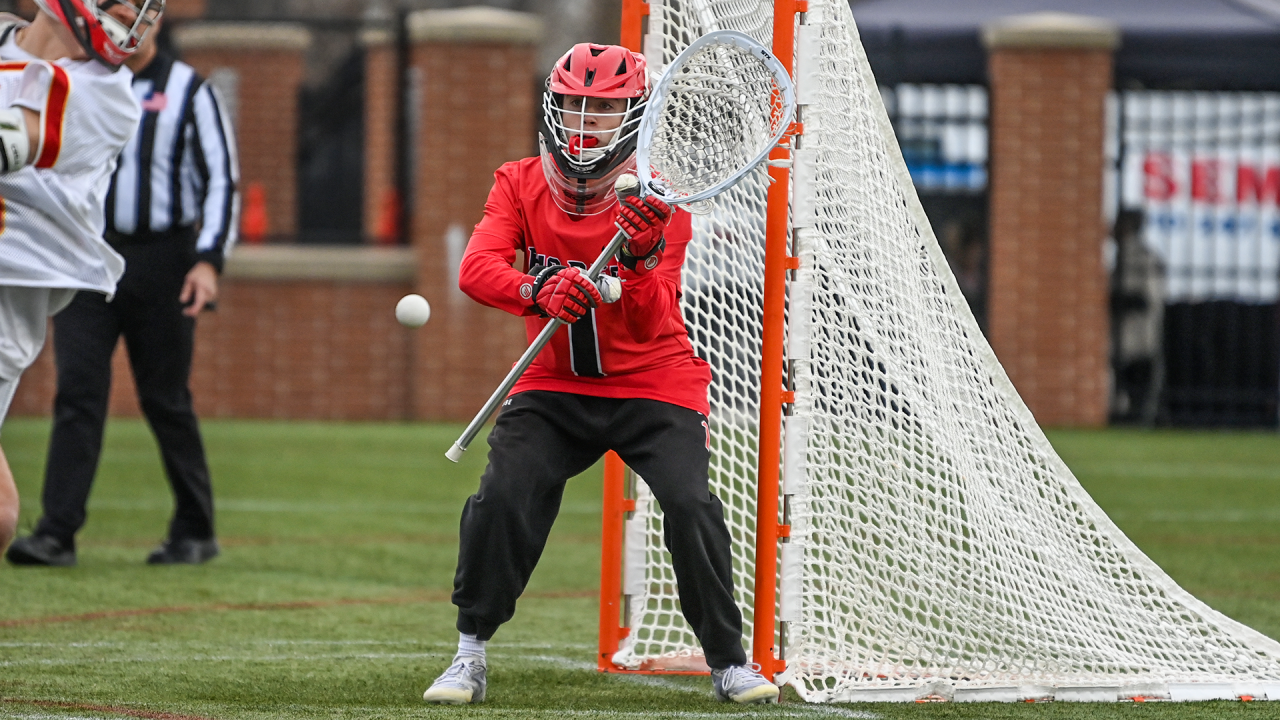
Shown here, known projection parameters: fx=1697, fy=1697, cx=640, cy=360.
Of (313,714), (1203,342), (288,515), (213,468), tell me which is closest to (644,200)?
(313,714)

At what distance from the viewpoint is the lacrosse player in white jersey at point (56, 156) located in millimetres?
3621

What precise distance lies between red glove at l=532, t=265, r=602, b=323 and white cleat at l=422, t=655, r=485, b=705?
36.9 inches

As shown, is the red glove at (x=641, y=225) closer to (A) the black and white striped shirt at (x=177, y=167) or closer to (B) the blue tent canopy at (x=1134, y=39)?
(A) the black and white striped shirt at (x=177, y=167)

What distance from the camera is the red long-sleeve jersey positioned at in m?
4.01

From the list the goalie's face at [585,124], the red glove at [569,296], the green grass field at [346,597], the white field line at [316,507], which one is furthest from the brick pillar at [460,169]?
the red glove at [569,296]

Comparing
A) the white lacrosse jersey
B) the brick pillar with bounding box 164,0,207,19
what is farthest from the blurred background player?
the brick pillar with bounding box 164,0,207,19

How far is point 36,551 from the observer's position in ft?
20.4

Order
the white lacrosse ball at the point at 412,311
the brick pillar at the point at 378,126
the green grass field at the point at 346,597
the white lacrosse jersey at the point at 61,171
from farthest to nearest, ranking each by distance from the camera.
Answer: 1. the brick pillar at the point at 378,126
2. the green grass field at the point at 346,597
3. the white lacrosse ball at the point at 412,311
4. the white lacrosse jersey at the point at 61,171

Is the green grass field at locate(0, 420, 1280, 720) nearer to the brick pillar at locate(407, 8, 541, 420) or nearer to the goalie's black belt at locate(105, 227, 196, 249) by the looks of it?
the goalie's black belt at locate(105, 227, 196, 249)

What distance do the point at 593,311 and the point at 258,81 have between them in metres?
14.0

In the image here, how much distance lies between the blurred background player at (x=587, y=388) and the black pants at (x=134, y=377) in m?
2.57

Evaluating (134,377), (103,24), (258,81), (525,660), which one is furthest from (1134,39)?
(103,24)

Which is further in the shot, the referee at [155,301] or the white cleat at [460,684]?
the referee at [155,301]

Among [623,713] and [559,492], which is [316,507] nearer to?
[559,492]
